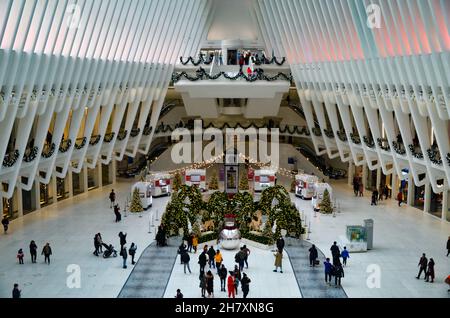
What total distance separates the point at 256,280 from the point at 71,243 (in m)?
8.98

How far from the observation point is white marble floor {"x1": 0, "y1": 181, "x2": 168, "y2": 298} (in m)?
21.8

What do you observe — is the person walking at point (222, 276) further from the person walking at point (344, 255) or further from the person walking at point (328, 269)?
the person walking at point (344, 255)

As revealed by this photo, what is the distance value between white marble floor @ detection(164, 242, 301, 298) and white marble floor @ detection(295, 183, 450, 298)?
2.03 m

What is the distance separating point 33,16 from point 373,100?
55.5 ft

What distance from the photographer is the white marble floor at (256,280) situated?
2139cm

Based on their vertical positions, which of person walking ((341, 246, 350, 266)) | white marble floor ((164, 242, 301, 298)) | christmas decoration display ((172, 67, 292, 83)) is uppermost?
christmas decoration display ((172, 67, 292, 83))

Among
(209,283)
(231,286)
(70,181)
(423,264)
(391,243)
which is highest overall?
(70,181)

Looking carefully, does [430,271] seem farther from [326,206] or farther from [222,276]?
[326,206]

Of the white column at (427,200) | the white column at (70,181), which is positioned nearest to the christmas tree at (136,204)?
the white column at (70,181)

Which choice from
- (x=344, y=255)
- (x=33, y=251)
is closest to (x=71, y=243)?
(x=33, y=251)

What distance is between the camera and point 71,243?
27.8 metres

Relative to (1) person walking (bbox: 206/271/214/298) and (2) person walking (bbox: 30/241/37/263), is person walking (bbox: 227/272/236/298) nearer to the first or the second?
(1) person walking (bbox: 206/271/214/298)

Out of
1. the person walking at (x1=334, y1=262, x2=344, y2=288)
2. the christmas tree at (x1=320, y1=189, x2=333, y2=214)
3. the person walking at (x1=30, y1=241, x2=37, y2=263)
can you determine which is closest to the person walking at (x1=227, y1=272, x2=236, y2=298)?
the person walking at (x1=334, y1=262, x2=344, y2=288)

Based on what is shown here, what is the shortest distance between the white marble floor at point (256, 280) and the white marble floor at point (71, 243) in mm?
1864
